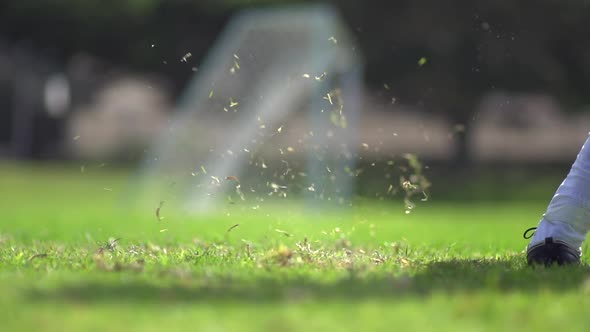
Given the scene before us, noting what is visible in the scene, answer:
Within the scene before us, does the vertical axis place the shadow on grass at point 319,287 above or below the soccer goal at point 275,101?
below

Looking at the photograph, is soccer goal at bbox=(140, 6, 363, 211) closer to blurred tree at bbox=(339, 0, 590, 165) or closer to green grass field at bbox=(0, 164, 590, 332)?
blurred tree at bbox=(339, 0, 590, 165)

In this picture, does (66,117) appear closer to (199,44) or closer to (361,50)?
(199,44)

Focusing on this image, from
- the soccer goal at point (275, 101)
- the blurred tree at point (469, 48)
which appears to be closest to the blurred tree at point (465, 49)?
the blurred tree at point (469, 48)

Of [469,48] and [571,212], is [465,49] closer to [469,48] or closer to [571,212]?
[469,48]

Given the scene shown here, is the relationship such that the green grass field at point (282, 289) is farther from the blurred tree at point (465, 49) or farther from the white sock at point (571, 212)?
the blurred tree at point (465, 49)

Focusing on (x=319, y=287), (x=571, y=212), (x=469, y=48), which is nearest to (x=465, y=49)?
(x=469, y=48)

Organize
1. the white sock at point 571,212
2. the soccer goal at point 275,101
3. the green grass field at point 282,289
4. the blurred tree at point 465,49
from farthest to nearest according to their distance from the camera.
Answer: the blurred tree at point 465,49 < the soccer goal at point 275,101 < the white sock at point 571,212 < the green grass field at point 282,289
